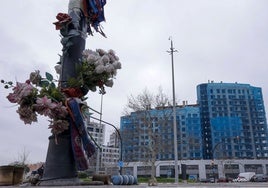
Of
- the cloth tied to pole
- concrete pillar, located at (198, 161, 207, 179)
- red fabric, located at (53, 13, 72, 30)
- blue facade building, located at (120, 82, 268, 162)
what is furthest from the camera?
blue facade building, located at (120, 82, 268, 162)

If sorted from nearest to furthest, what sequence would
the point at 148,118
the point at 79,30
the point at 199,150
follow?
the point at 79,30
the point at 148,118
the point at 199,150

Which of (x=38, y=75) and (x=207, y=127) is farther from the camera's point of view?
(x=207, y=127)

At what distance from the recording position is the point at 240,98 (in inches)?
3425

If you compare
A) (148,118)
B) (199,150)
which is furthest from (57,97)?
(199,150)

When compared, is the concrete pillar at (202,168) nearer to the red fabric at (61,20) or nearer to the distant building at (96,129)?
the distant building at (96,129)

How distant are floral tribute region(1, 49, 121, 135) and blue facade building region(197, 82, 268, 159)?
260ft

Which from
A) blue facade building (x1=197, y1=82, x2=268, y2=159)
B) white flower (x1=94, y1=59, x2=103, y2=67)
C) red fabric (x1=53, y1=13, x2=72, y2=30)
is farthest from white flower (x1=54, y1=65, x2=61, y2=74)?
blue facade building (x1=197, y1=82, x2=268, y2=159)

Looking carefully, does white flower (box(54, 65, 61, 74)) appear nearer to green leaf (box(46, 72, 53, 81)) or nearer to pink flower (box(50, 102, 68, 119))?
green leaf (box(46, 72, 53, 81))

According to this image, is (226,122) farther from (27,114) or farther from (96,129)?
(27,114)

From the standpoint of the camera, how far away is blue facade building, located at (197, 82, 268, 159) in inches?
3127

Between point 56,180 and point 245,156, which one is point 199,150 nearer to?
point 245,156

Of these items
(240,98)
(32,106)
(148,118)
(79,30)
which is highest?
(240,98)

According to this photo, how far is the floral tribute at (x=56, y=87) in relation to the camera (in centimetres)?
263

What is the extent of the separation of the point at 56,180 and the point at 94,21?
2.26 m
